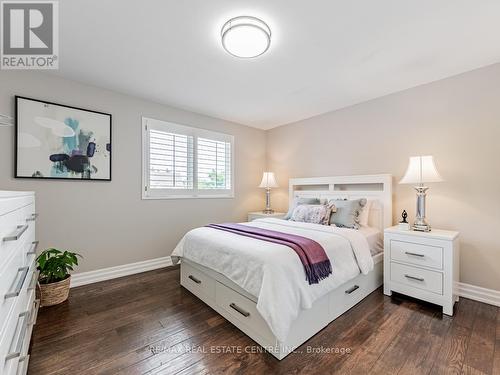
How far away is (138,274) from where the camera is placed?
10.1 feet

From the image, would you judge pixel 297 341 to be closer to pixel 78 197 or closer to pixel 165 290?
pixel 165 290

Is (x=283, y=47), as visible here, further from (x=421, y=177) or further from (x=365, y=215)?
(x=365, y=215)

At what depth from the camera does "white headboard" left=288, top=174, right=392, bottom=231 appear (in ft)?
9.66

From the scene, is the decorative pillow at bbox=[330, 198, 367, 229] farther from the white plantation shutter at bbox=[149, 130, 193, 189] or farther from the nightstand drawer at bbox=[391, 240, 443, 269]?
the white plantation shutter at bbox=[149, 130, 193, 189]

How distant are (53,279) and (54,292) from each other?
131 mm

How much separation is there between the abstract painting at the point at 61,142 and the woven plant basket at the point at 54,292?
44.9 inches

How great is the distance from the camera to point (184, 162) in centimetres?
362

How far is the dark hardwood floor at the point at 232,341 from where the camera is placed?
149 cm

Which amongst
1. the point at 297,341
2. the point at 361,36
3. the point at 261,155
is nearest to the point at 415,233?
the point at 297,341

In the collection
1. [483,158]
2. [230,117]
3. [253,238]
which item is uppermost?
[230,117]

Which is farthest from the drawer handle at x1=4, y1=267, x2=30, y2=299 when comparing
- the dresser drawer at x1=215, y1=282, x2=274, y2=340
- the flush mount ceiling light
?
the flush mount ceiling light

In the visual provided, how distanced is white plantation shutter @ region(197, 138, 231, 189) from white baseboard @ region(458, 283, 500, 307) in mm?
3323

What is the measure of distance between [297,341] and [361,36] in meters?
2.45

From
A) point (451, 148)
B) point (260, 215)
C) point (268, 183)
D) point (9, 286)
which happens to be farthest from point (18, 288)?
point (451, 148)
